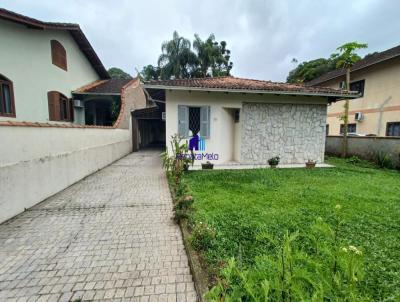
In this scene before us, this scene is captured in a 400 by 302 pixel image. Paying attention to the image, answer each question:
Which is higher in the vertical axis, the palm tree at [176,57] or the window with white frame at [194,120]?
the palm tree at [176,57]

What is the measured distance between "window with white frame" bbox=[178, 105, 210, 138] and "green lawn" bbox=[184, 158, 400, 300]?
2185 mm

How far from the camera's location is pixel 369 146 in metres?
10.9

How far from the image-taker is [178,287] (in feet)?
8.00

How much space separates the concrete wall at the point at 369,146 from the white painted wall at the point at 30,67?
17345mm

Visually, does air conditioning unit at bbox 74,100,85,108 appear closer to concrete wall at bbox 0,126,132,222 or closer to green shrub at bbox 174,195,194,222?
concrete wall at bbox 0,126,132,222

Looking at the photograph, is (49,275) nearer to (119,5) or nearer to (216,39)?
(119,5)

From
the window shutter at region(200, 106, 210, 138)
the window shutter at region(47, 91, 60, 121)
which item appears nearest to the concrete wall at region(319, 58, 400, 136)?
the window shutter at region(200, 106, 210, 138)

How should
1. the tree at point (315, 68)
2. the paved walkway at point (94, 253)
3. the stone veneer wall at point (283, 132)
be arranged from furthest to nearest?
the tree at point (315, 68)
the stone veneer wall at point (283, 132)
the paved walkway at point (94, 253)

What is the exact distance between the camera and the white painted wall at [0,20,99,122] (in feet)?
30.4

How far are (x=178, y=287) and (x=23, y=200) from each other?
4.19 m

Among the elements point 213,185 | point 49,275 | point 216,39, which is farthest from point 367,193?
point 216,39

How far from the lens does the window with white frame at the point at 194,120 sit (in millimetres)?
9008

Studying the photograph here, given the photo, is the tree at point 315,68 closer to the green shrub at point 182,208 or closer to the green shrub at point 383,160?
the green shrub at point 383,160

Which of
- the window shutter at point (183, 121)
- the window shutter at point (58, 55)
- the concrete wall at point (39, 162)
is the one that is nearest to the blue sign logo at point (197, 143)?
the window shutter at point (183, 121)
